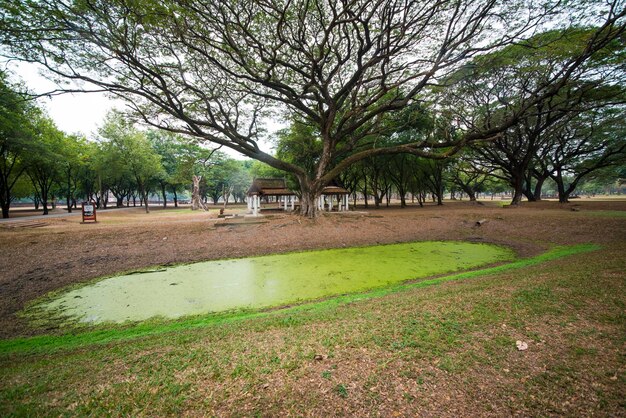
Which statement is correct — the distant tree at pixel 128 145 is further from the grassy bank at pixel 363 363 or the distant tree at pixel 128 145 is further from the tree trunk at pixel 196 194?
the grassy bank at pixel 363 363

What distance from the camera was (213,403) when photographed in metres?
1.81

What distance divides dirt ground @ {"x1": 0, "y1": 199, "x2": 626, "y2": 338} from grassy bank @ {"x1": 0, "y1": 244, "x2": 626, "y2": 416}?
2670mm

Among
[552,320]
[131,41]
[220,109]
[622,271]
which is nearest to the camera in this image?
[552,320]

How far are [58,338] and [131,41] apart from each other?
27.7 feet

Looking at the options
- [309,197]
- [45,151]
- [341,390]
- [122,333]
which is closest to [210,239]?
[309,197]

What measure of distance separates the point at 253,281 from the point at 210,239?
449cm

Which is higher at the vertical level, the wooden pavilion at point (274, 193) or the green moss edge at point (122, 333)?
the wooden pavilion at point (274, 193)

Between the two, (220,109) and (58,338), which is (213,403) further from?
(220,109)

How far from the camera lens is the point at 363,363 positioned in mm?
2152

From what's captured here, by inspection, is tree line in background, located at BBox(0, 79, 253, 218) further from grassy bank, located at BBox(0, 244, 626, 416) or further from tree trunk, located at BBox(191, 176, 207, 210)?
grassy bank, located at BBox(0, 244, 626, 416)

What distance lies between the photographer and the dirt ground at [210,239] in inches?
244

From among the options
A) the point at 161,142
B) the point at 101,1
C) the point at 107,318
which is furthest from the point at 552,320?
the point at 161,142

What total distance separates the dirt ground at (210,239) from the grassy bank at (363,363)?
2670mm

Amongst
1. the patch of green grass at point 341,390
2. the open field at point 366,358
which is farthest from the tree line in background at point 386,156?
the patch of green grass at point 341,390
